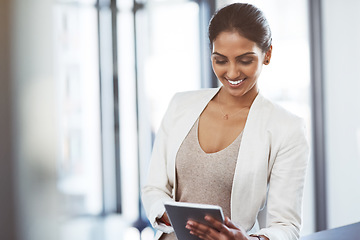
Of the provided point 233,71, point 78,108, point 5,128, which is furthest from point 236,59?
point 78,108

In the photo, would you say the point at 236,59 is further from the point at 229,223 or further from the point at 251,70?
the point at 229,223

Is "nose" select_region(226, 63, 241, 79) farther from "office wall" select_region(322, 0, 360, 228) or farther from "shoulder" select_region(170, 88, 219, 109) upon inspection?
"office wall" select_region(322, 0, 360, 228)

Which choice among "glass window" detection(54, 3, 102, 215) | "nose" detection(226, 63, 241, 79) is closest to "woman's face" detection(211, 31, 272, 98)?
"nose" detection(226, 63, 241, 79)

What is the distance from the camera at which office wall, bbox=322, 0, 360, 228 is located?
3.59 m

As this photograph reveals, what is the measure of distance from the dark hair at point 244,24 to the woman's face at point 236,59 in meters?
0.01

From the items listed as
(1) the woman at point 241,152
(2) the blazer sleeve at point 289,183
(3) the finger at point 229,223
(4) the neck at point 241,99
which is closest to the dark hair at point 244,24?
(1) the woman at point 241,152

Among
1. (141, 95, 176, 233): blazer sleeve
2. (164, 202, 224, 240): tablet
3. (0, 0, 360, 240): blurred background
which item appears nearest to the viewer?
(164, 202, 224, 240): tablet

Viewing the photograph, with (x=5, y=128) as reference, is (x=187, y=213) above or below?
below

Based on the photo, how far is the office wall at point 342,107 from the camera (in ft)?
11.8

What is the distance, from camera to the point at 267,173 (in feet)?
4.25

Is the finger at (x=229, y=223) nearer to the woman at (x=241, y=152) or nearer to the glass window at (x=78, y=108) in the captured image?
the woman at (x=241, y=152)

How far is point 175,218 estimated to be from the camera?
1131 millimetres

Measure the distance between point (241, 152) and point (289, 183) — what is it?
155 mm

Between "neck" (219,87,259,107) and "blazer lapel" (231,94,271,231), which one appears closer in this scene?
"blazer lapel" (231,94,271,231)
